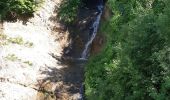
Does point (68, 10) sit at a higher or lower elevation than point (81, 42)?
higher

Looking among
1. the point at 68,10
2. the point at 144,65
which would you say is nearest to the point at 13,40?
the point at 68,10

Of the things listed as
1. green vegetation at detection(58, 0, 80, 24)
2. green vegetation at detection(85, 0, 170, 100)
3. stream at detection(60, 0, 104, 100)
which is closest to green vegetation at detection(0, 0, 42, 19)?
green vegetation at detection(58, 0, 80, 24)

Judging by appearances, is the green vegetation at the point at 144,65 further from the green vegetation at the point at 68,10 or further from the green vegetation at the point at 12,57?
the green vegetation at the point at 68,10

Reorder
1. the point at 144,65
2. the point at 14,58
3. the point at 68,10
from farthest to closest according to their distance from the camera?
the point at 68,10, the point at 14,58, the point at 144,65

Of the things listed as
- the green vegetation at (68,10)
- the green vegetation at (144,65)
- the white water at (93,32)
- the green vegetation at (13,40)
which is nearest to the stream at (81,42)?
the white water at (93,32)

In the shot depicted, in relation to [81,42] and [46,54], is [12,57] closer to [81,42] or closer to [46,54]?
[46,54]
